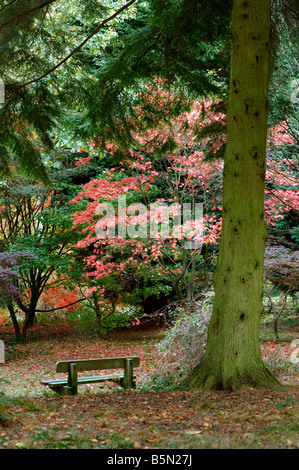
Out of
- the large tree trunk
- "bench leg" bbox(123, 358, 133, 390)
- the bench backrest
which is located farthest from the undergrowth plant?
the large tree trunk

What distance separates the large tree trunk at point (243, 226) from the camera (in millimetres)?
4672

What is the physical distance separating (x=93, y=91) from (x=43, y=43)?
983 millimetres

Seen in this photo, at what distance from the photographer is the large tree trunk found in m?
4.67

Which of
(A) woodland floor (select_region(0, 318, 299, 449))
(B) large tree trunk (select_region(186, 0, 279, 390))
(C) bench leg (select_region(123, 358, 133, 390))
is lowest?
(C) bench leg (select_region(123, 358, 133, 390))

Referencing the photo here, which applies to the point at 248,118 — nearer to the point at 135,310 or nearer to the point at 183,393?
the point at 183,393

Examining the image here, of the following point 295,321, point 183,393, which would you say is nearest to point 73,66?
point 183,393

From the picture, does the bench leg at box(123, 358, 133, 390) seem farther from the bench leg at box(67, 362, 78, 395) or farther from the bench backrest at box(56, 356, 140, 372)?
the bench leg at box(67, 362, 78, 395)

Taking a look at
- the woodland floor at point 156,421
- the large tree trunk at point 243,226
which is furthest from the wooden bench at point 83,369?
the large tree trunk at point 243,226

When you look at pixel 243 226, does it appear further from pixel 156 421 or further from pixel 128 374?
pixel 128 374

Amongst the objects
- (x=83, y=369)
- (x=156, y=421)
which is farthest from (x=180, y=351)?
(x=156, y=421)

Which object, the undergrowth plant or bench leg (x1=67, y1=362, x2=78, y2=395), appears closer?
bench leg (x1=67, y1=362, x2=78, y2=395)

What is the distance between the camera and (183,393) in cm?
477

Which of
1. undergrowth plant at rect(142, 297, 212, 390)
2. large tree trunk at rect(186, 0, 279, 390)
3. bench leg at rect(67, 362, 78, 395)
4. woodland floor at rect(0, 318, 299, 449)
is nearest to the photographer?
woodland floor at rect(0, 318, 299, 449)

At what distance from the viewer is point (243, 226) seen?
4727 millimetres
